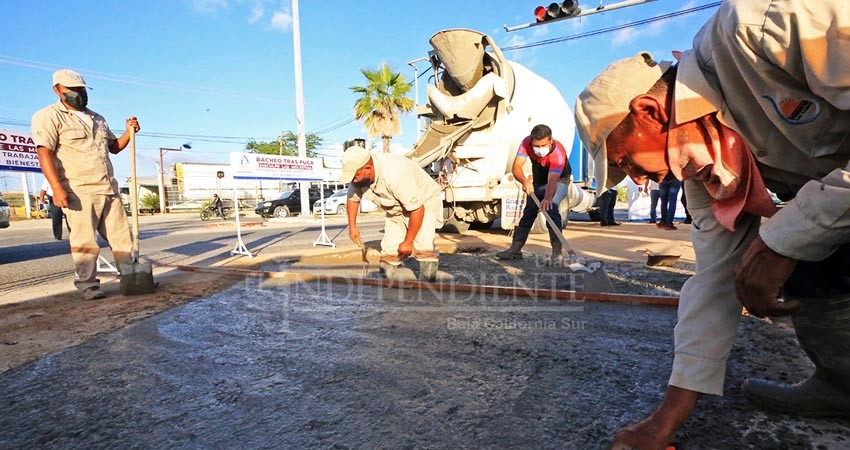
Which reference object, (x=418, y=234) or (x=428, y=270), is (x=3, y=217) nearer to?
(x=418, y=234)

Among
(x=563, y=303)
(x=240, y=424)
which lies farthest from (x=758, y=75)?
(x=563, y=303)

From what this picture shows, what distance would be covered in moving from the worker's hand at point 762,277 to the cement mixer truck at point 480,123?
5618mm

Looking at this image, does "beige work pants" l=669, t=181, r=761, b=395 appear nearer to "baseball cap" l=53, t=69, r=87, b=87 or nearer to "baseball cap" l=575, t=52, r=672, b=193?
"baseball cap" l=575, t=52, r=672, b=193

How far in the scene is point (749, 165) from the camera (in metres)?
1.08

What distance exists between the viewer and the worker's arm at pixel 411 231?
3.63 m

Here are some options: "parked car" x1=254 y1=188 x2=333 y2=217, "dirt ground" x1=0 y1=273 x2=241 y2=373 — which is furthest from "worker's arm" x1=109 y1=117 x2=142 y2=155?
"parked car" x1=254 y1=188 x2=333 y2=217

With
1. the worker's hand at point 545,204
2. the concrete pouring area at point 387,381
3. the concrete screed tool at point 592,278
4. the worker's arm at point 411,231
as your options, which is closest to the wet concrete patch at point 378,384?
the concrete pouring area at point 387,381

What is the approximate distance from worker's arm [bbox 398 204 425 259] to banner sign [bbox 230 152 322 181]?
11.4 feet

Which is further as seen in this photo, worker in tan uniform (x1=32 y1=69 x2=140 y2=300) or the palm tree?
the palm tree

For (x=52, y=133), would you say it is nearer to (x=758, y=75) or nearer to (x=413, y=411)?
(x=413, y=411)

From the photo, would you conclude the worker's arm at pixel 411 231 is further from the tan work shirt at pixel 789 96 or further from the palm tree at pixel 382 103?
the palm tree at pixel 382 103

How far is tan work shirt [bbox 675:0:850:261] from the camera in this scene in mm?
826

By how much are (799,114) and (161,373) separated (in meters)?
2.34

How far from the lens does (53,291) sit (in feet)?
12.0
